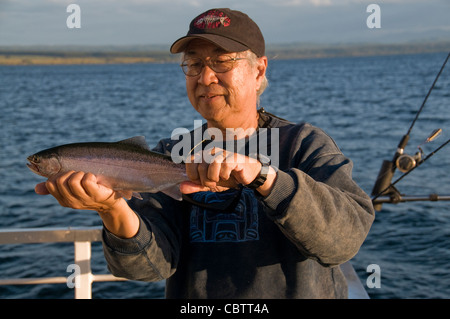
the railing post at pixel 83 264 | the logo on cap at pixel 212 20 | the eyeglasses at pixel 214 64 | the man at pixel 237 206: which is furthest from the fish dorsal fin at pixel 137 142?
the railing post at pixel 83 264

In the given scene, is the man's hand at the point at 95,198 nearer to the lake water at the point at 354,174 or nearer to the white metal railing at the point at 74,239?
the white metal railing at the point at 74,239

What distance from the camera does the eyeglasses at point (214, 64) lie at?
3533 millimetres

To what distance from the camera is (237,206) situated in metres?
3.46

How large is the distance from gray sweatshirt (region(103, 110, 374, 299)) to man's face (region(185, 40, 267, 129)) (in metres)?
0.37

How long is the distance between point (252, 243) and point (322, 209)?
703mm

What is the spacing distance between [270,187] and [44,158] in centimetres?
163

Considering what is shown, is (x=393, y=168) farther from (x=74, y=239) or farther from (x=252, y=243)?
(x=74, y=239)

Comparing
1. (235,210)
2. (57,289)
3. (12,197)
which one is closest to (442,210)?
(57,289)

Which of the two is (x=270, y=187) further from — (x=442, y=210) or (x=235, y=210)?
(x=442, y=210)

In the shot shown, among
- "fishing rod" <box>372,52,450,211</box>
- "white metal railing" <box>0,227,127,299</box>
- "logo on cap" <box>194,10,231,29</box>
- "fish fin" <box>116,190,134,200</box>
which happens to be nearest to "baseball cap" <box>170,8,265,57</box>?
"logo on cap" <box>194,10,231,29</box>

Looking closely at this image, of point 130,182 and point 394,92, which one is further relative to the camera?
point 394,92

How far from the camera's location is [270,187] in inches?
106

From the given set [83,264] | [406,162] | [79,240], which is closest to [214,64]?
[79,240]

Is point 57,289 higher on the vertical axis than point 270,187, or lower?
lower
